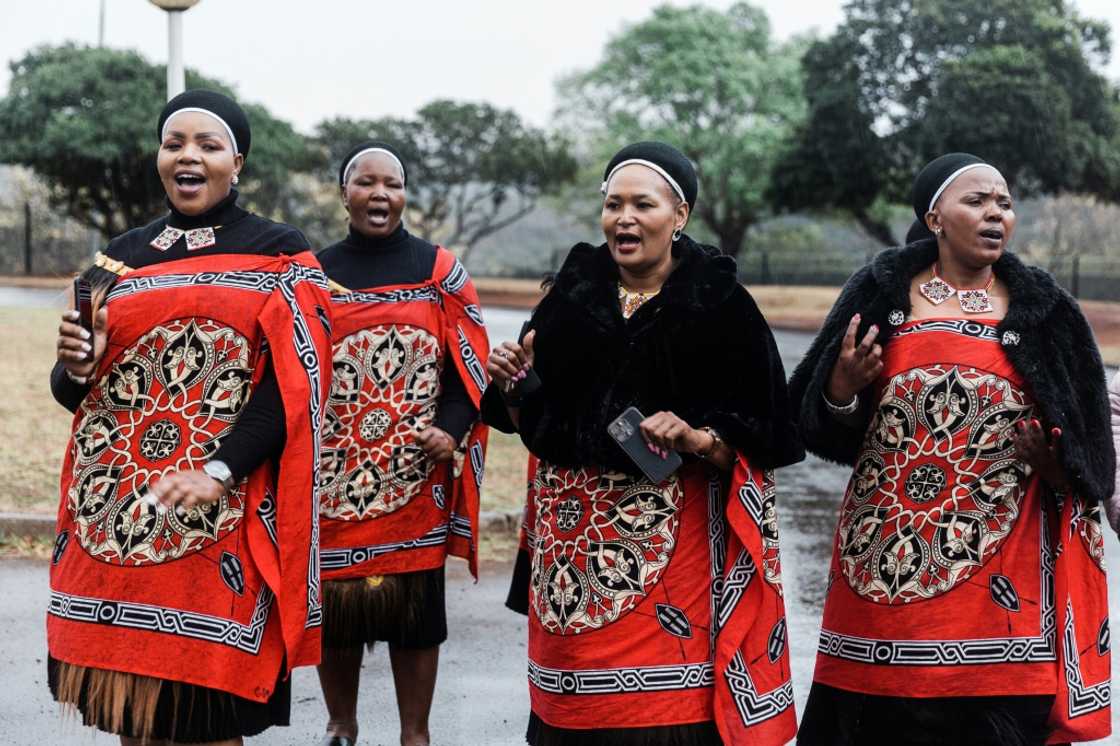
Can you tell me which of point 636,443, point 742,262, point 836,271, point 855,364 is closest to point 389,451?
point 636,443

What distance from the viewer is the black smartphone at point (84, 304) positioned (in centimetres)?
391

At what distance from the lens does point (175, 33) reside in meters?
9.30

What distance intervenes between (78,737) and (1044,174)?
29978mm

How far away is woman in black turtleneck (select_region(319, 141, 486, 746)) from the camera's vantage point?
17.8ft

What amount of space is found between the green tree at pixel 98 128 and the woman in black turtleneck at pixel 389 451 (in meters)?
29.3

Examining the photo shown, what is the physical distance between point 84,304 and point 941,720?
2.68m

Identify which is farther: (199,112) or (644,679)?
(199,112)

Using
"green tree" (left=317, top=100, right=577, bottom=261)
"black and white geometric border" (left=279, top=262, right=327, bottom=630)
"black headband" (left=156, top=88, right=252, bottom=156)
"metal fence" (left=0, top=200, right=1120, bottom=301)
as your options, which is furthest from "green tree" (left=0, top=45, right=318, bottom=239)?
"black and white geometric border" (left=279, top=262, right=327, bottom=630)

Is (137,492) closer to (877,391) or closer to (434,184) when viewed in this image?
(877,391)

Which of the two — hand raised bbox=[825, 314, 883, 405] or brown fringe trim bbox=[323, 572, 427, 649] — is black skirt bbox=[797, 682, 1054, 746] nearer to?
hand raised bbox=[825, 314, 883, 405]

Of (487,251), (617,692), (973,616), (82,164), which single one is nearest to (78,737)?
(617,692)

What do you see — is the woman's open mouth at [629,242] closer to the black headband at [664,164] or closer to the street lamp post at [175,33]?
the black headband at [664,164]

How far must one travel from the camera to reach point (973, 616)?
4.23 metres

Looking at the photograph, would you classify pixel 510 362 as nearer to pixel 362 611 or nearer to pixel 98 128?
pixel 362 611
